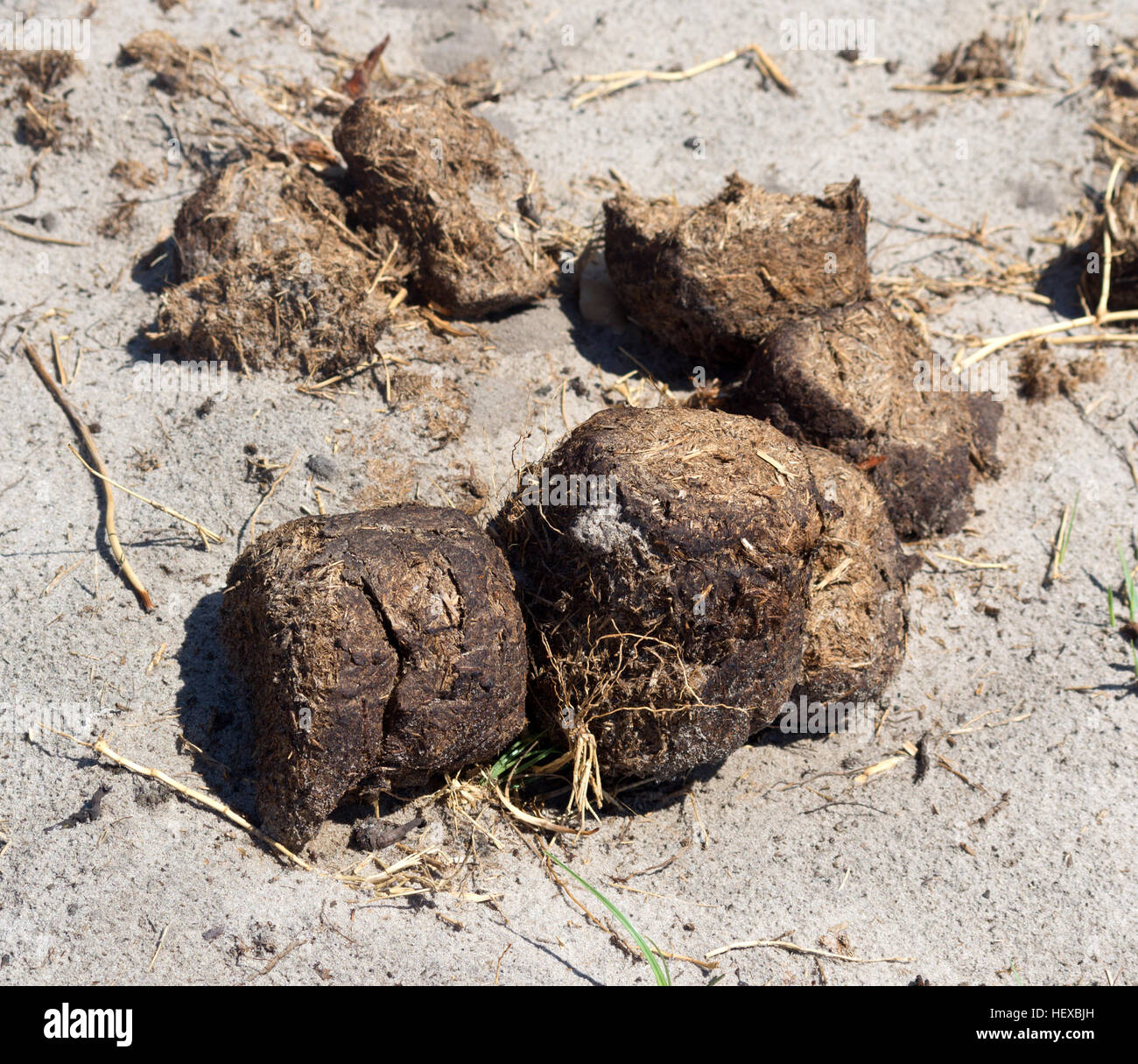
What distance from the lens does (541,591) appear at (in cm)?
382

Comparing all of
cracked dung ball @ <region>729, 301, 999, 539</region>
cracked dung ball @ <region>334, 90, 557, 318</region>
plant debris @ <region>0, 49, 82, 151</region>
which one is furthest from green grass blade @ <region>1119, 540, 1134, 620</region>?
plant debris @ <region>0, 49, 82, 151</region>

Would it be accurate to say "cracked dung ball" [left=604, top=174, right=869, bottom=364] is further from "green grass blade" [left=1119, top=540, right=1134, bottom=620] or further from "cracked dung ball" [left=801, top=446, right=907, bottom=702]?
"green grass blade" [left=1119, top=540, right=1134, bottom=620]

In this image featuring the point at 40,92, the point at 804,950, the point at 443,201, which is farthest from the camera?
the point at 40,92

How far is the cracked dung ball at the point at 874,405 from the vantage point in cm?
445

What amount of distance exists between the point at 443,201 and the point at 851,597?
2834 millimetres

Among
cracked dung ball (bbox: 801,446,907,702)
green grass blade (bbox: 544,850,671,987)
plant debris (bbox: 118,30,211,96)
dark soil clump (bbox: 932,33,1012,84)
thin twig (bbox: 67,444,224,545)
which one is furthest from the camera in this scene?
dark soil clump (bbox: 932,33,1012,84)

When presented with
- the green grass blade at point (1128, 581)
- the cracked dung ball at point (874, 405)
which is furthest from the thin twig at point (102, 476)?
the green grass blade at point (1128, 581)

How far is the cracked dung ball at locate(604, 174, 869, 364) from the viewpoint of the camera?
4793mm

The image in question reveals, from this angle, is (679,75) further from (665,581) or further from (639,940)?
(639,940)

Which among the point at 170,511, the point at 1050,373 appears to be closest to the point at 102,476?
the point at 170,511

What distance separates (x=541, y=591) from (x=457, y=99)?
9.83ft

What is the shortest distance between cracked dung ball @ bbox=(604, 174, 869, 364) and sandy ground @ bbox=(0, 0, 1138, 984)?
0.47 meters

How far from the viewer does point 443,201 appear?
482cm

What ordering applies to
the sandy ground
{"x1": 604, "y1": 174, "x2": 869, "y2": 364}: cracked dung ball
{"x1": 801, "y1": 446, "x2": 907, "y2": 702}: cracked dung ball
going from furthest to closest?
{"x1": 604, "y1": 174, "x2": 869, "y2": 364}: cracked dung ball < {"x1": 801, "y1": 446, "x2": 907, "y2": 702}: cracked dung ball < the sandy ground
